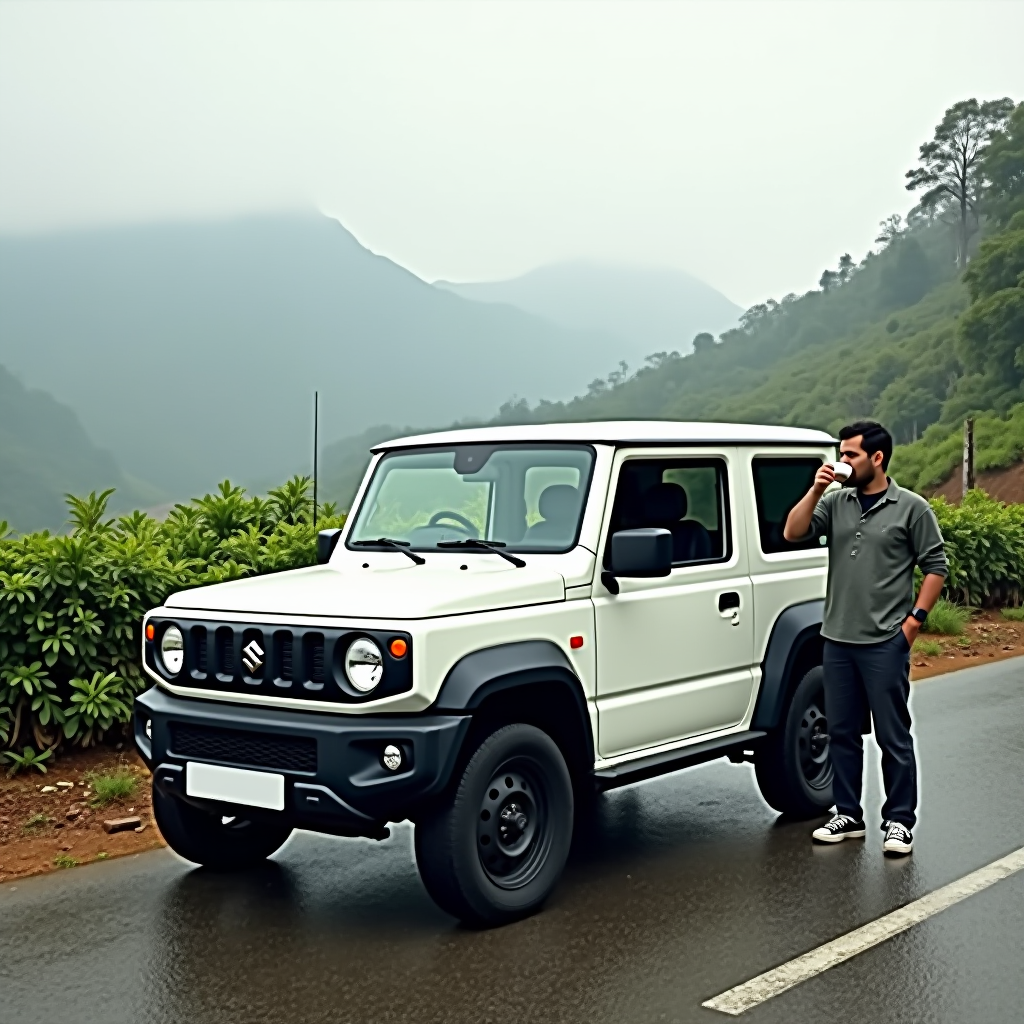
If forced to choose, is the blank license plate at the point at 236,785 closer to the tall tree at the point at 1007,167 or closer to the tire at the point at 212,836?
the tire at the point at 212,836

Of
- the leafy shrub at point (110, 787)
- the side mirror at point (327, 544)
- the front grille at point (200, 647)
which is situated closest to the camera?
the front grille at point (200, 647)

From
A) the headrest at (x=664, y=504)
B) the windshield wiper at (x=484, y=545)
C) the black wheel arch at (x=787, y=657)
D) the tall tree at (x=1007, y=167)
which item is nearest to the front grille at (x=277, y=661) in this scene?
the windshield wiper at (x=484, y=545)

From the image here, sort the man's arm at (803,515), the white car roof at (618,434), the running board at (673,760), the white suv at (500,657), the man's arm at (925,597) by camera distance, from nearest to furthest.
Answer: the white suv at (500,657), the running board at (673,760), the white car roof at (618,434), the man's arm at (925,597), the man's arm at (803,515)

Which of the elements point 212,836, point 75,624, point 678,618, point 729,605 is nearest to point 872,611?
point 729,605

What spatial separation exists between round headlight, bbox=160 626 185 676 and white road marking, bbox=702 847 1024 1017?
245 centimetres

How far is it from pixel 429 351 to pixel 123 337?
37.2 m

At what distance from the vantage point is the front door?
5.60 meters

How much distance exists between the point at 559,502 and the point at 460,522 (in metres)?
0.50

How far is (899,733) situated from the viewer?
6148 mm

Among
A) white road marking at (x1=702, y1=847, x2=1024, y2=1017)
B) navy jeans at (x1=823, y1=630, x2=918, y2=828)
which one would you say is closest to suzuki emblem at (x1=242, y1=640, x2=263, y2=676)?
white road marking at (x1=702, y1=847, x2=1024, y2=1017)

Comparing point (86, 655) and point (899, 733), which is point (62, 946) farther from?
point (899, 733)

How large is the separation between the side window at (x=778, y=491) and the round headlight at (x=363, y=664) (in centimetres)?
247

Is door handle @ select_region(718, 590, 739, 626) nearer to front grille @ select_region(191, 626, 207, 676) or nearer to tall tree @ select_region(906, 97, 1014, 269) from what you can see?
front grille @ select_region(191, 626, 207, 676)

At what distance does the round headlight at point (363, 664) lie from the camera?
483 cm
